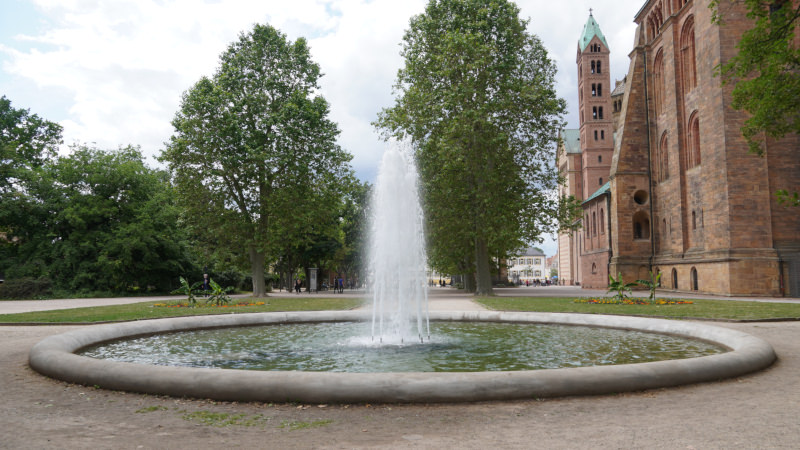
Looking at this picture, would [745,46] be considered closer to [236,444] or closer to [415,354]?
[415,354]

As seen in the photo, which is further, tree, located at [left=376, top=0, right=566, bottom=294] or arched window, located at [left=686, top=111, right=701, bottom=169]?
arched window, located at [left=686, top=111, right=701, bottom=169]

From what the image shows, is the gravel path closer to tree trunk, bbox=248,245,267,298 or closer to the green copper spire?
tree trunk, bbox=248,245,267,298

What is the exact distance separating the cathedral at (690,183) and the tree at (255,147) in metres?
23.5

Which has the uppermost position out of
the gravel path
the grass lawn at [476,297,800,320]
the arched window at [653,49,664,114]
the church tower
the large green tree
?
the church tower

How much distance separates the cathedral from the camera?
3334cm

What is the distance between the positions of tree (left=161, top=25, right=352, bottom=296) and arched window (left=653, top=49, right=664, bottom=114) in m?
29.3

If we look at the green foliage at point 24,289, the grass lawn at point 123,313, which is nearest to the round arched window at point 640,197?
the grass lawn at point 123,313

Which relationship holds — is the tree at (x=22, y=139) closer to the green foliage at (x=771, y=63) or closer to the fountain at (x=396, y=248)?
the fountain at (x=396, y=248)

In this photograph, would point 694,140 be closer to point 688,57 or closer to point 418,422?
point 688,57

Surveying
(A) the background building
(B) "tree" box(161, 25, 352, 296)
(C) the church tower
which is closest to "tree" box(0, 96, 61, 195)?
(B) "tree" box(161, 25, 352, 296)

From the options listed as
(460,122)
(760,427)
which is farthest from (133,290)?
(760,427)

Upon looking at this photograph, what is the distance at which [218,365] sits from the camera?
8625 millimetres

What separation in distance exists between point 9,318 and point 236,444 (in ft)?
56.3

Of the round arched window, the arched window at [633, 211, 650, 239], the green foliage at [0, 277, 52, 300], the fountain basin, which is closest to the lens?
the fountain basin
